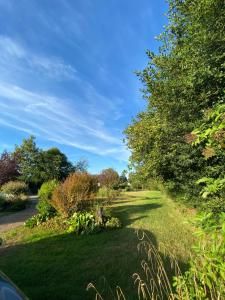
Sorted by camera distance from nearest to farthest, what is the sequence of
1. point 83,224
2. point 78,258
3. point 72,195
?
1. point 78,258
2. point 83,224
3. point 72,195

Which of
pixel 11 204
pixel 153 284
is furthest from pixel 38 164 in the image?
pixel 153 284

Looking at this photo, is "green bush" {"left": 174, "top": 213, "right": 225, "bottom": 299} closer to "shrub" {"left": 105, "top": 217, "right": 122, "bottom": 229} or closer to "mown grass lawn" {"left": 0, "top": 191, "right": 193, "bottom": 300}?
"mown grass lawn" {"left": 0, "top": 191, "right": 193, "bottom": 300}

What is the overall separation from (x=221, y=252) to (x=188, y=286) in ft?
2.23

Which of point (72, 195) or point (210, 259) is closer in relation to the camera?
point (210, 259)

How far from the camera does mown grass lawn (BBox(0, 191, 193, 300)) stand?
18.7ft

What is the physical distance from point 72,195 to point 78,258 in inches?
230

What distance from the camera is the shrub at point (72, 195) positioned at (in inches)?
515

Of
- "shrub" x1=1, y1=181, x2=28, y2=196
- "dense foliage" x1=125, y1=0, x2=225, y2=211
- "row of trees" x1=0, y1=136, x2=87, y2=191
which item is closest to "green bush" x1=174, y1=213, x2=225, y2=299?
"dense foliage" x1=125, y1=0, x2=225, y2=211

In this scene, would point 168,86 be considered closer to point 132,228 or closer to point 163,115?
point 163,115

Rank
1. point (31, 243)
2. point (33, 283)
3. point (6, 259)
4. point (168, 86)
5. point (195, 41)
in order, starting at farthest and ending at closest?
1. point (168, 86)
2. point (31, 243)
3. point (195, 41)
4. point (6, 259)
5. point (33, 283)

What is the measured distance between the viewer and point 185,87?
30.6 ft

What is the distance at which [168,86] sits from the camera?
9.94 m

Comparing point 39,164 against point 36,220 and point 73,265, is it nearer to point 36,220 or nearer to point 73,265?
point 36,220

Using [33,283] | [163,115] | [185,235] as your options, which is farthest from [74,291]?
[163,115]
